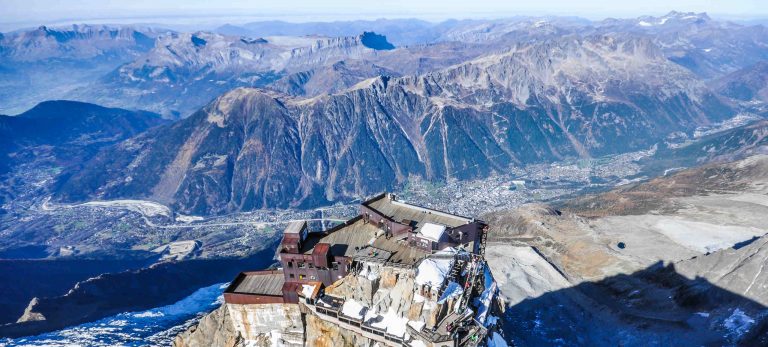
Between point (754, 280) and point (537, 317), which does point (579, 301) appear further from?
point (754, 280)

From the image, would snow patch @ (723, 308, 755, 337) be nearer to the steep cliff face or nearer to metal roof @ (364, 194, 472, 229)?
metal roof @ (364, 194, 472, 229)

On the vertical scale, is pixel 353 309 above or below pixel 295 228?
below

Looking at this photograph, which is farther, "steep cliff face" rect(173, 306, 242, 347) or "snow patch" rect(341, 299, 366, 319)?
"steep cliff face" rect(173, 306, 242, 347)

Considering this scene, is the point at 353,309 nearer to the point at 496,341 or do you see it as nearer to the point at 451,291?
the point at 451,291

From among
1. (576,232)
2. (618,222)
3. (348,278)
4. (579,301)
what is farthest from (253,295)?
(618,222)

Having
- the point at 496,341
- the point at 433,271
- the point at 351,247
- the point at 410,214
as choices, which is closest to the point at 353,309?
the point at 351,247

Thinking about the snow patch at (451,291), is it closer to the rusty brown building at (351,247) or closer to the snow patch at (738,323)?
the rusty brown building at (351,247)

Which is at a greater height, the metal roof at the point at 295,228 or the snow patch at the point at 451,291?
the metal roof at the point at 295,228

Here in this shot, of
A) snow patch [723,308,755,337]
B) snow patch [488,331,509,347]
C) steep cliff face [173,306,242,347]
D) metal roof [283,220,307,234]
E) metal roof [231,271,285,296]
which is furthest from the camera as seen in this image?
snow patch [723,308,755,337]

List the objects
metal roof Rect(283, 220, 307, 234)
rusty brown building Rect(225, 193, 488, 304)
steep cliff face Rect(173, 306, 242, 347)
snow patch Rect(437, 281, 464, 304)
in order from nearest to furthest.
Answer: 1. snow patch Rect(437, 281, 464, 304)
2. rusty brown building Rect(225, 193, 488, 304)
3. metal roof Rect(283, 220, 307, 234)
4. steep cliff face Rect(173, 306, 242, 347)

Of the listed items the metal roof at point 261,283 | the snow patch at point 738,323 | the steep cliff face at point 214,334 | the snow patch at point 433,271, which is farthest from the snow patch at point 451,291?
the snow patch at point 738,323

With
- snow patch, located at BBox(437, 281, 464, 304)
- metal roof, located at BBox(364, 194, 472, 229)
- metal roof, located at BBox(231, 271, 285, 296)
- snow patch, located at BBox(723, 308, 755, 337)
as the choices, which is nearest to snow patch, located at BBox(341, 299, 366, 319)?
snow patch, located at BBox(437, 281, 464, 304)
